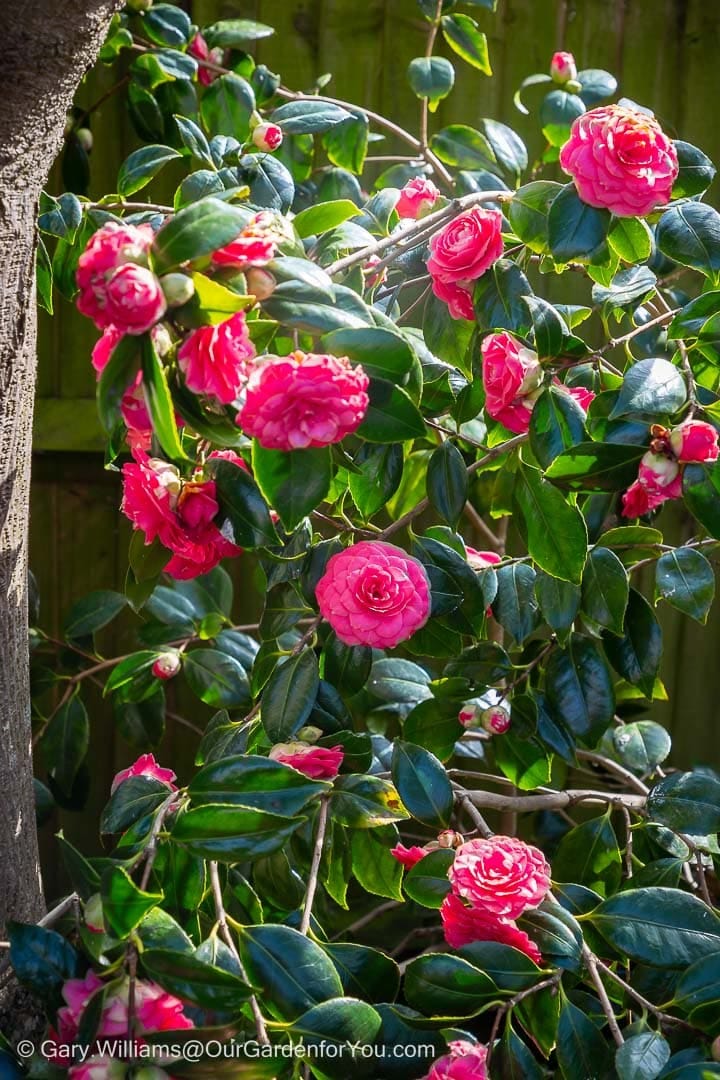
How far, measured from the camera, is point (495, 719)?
126 centimetres

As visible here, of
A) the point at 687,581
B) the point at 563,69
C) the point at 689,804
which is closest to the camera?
the point at 687,581

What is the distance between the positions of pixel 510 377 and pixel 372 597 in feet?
0.83

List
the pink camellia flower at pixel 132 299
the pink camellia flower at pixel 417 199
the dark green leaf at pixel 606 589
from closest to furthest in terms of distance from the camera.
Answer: the pink camellia flower at pixel 132 299, the dark green leaf at pixel 606 589, the pink camellia flower at pixel 417 199

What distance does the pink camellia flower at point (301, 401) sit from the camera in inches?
29.4

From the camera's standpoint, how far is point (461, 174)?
4.85 ft

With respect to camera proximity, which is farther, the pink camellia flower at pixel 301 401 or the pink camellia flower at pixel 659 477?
the pink camellia flower at pixel 659 477

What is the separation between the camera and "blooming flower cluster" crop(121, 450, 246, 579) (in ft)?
3.12

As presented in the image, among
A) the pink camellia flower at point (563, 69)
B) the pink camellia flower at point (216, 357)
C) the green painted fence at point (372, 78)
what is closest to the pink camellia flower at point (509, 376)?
the pink camellia flower at point (216, 357)

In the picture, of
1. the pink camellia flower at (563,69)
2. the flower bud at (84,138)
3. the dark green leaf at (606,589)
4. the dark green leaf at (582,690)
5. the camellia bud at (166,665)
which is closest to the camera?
the dark green leaf at (606,589)

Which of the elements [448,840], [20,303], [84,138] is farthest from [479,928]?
[84,138]

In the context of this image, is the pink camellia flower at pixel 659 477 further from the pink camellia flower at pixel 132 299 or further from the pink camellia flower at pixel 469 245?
the pink camellia flower at pixel 132 299

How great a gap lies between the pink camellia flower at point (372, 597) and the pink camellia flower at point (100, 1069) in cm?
41

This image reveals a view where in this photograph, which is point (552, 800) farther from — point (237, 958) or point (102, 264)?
point (102, 264)

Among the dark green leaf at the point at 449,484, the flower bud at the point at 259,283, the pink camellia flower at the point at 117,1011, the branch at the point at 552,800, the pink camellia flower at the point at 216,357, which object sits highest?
the flower bud at the point at 259,283
